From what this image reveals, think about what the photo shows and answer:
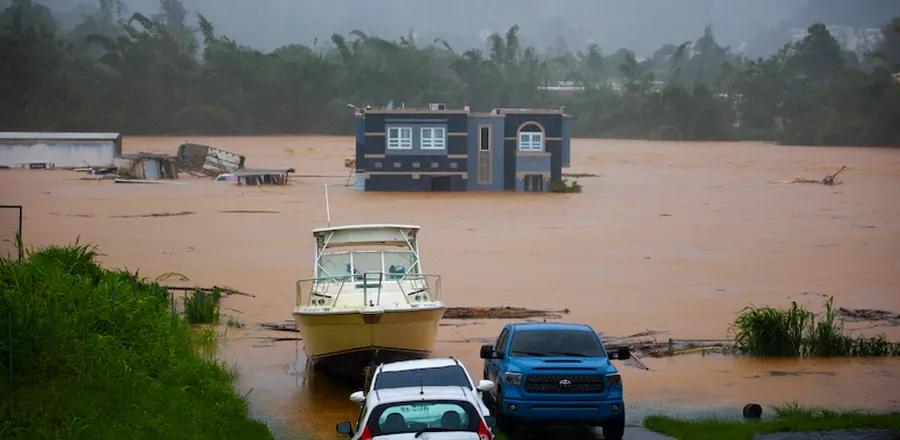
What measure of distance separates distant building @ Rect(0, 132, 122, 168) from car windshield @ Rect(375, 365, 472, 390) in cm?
7152

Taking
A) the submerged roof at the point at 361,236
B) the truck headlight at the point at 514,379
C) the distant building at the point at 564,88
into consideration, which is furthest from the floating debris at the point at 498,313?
the distant building at the point at 564,88

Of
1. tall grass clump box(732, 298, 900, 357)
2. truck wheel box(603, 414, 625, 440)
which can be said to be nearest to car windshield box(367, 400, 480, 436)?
truck wheel box(603, 414, 625, 440)

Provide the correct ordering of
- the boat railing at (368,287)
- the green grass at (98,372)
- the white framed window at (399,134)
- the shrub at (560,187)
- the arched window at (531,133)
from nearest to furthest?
1. the green grass at (98,372)
2. the boat railing at (368,287)
3. the white framed window at (399,134)
4. the arched window at (531,133)
5. the shrub at (560,187)

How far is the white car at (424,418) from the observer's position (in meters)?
13.7

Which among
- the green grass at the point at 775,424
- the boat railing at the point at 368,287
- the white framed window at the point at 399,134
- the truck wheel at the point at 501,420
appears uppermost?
the white framed window at the point at 399,134

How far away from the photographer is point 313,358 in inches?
863

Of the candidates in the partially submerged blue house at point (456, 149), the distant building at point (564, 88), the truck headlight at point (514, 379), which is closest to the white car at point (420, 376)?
the truck headlight at point (514, 379)

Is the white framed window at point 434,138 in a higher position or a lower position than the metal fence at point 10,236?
higher

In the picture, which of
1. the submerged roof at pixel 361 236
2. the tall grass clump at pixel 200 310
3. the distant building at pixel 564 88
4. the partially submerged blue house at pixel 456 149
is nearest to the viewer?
the submerged roof at pixel 361 236

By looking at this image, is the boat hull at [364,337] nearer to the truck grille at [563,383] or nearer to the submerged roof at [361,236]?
the submerged roof at [361,236]

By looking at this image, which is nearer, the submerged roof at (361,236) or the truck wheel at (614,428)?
the truck wheel at (614,428)

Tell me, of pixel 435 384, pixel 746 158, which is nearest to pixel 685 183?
pixel 746 158

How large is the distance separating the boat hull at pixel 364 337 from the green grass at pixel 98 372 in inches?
61.7

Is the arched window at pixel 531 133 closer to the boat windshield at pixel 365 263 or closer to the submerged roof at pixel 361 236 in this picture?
the submerged roof at pixel 361 236
